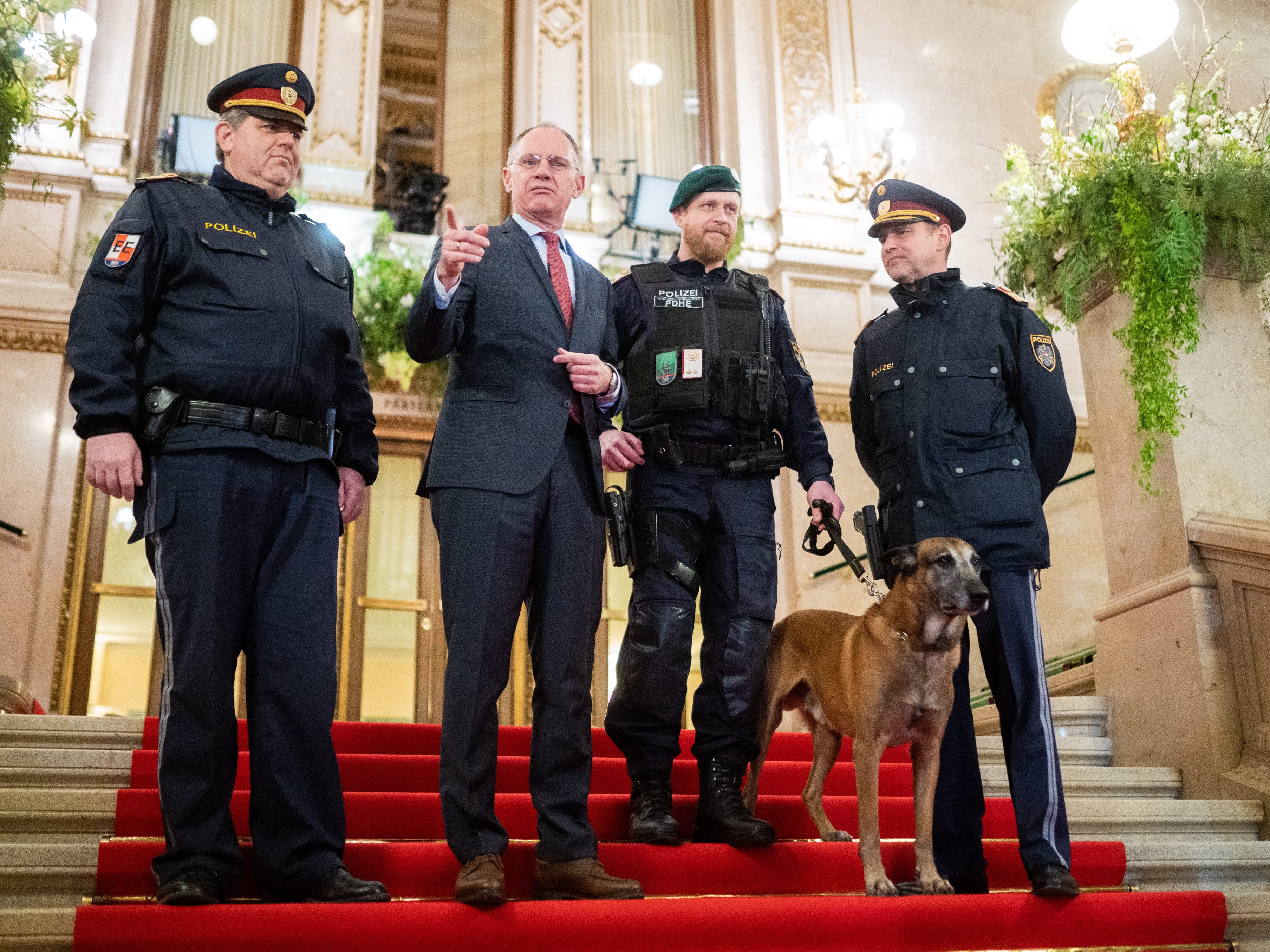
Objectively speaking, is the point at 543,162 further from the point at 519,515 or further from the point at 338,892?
the point at 338,892

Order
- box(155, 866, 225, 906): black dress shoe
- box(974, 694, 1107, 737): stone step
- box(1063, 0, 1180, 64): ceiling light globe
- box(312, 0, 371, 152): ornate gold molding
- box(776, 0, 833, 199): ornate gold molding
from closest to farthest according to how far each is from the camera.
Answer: box(155, 866, 225, 906): black dress shoe → box(974, 694, 1107, 737): stone step → box(1063, 0, 1180, 64): ceiling light globe → box(312, 0, 371, 152): ornate gold molding → box(776, 0, 833, 199): ornate gold molding

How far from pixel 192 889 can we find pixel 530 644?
0.89 metres

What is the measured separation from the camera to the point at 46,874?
268 cm

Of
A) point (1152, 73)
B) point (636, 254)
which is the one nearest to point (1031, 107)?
point (1152, 73)

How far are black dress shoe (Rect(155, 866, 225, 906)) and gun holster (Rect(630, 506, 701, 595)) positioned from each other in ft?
4.08

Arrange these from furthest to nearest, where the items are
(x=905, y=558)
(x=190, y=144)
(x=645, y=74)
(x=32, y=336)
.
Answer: (x=645, y=74) → (x=190, y=144) → (x=32, y=336) → (x=905, y=558)

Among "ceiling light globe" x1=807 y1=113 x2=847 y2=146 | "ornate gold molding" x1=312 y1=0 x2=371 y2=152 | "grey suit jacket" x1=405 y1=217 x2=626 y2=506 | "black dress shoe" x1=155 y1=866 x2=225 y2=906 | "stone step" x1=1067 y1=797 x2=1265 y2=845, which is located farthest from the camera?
"ornate gold molding" x1=312 y1=0 x2=371 y2=152

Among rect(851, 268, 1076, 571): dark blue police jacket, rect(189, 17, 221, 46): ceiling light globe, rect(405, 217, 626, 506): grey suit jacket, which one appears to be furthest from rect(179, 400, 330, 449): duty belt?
rect(189, 17, 221, 46): ceiling light globe

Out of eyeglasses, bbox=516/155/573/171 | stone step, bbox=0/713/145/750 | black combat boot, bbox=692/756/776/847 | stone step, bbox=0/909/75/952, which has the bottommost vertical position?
stone step, bbox=0/909/75/952

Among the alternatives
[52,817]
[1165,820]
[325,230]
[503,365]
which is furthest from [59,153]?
[1165,820]

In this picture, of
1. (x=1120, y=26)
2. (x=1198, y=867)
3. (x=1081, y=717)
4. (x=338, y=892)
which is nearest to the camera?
(x=338, y=892)

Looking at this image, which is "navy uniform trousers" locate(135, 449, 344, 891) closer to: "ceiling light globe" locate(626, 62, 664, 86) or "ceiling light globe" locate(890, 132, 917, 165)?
"ceiling light globe" locate(890, 132, 917, 165)

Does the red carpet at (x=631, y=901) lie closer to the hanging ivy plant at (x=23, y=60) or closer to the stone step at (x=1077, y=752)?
the stone step at (x=1077, y=752)

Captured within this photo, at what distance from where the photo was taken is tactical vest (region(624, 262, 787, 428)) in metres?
3.28
